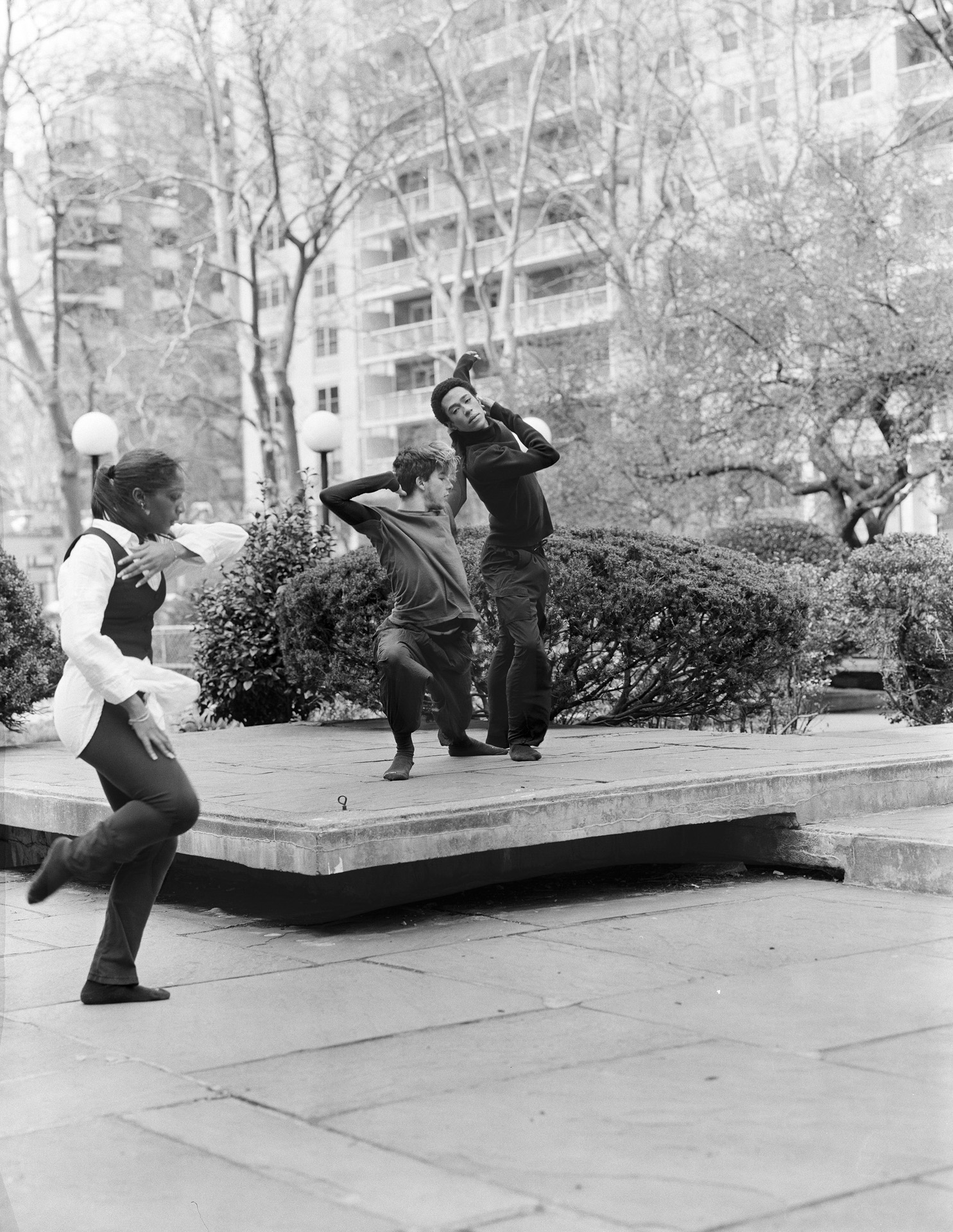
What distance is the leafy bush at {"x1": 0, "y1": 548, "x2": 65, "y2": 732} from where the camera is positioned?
1151 centimetres

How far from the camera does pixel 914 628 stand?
502 inches

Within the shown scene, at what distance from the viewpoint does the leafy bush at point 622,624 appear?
10.3 m

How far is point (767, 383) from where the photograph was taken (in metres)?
19.1

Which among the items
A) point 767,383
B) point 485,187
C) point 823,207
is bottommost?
point 767,383

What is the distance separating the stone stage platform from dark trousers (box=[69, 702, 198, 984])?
88cm

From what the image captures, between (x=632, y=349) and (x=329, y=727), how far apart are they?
11.9 metres

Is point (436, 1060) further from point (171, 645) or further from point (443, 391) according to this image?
point (171, 645)

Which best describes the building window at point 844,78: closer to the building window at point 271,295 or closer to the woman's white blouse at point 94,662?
the building window at point 271,295

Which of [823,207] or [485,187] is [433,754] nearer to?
[823,207]

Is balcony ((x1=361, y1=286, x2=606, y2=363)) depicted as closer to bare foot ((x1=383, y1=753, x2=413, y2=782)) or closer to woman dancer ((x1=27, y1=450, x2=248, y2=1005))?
bare foot ((x1=383, y1=753, x2=413, y2=782))

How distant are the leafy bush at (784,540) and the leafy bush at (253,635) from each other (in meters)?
7.78

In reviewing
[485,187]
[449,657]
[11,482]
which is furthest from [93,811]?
[11,482]

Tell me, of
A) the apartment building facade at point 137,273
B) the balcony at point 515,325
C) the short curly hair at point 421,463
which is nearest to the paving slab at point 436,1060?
the short curly hair at point 421,463

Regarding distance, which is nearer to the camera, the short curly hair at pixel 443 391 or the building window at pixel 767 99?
the short curly hair at pixel 443 391
